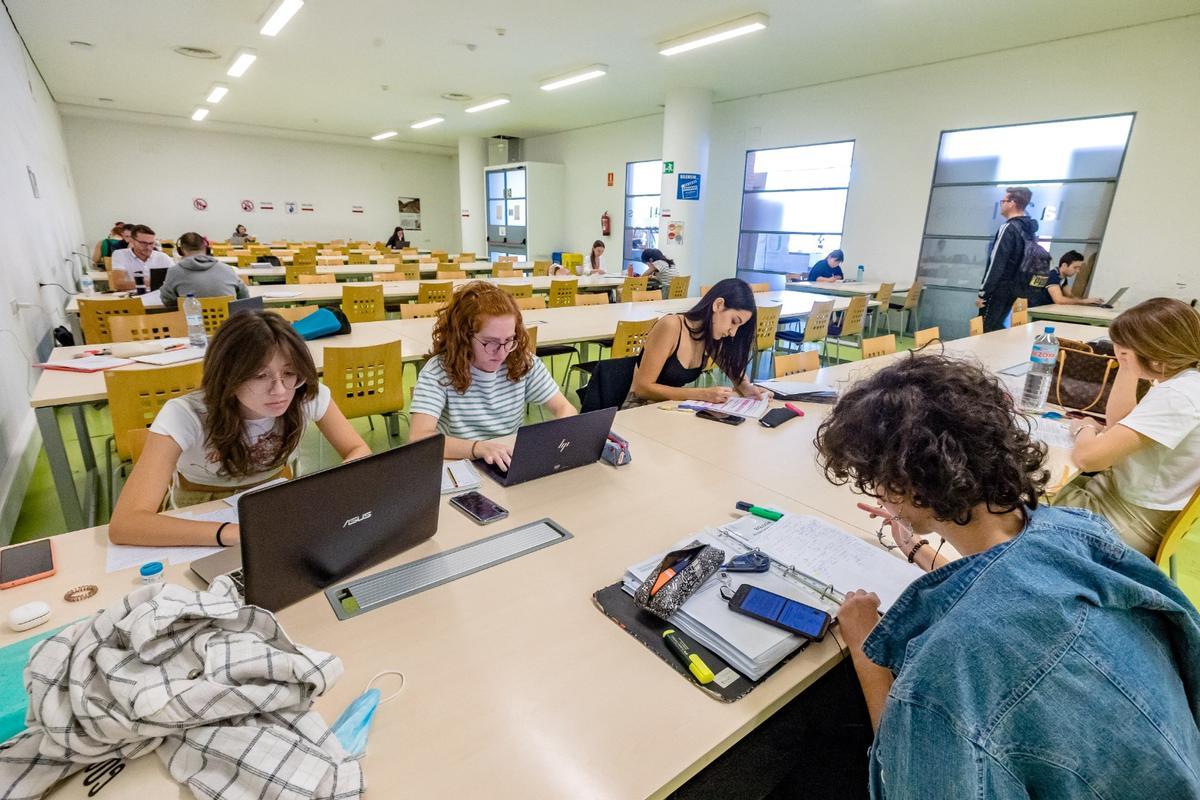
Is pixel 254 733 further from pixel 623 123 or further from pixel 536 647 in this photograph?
pixel 623 123

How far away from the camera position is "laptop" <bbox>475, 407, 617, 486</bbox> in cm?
153

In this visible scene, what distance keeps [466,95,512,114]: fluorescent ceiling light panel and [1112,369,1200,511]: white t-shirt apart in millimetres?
9107

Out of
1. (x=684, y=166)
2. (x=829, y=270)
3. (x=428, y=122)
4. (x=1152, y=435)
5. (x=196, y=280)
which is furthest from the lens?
(x=428, y=122)

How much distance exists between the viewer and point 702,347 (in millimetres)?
2670

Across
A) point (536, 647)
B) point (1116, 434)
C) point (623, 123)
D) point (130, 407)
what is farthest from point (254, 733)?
point (623, 123)

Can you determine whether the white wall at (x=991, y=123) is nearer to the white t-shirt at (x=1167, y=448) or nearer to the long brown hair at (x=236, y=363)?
the white t-shirt at (x=1167, y=448)

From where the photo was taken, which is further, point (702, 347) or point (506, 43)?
point (506, 43)

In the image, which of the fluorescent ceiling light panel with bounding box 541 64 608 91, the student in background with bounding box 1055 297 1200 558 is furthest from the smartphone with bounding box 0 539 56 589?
the fluorescent ceiling light panel with bounding box 541 64 608 91

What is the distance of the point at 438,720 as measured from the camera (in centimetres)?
84

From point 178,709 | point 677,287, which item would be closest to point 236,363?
point 178,709

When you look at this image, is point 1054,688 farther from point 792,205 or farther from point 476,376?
point 792,205

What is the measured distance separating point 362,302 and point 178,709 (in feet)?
15.3

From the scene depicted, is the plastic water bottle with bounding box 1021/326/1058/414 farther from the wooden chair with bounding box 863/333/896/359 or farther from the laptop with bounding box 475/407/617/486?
the laptop with bounding box 475/407/617/486

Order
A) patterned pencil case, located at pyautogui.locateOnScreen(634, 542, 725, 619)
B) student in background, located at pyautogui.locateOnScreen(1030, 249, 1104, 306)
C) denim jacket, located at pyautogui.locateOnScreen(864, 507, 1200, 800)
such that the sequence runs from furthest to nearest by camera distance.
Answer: student in background, located at pyautogui.locateOnScreen(1030, 249, 1104, 306), patterned pencil case, located at pyautogui.locateOnScreen(634, 542, 725, 619), denim jacket, located at pyautogui.locateOnScreen(864, 507, 1200, 800)
